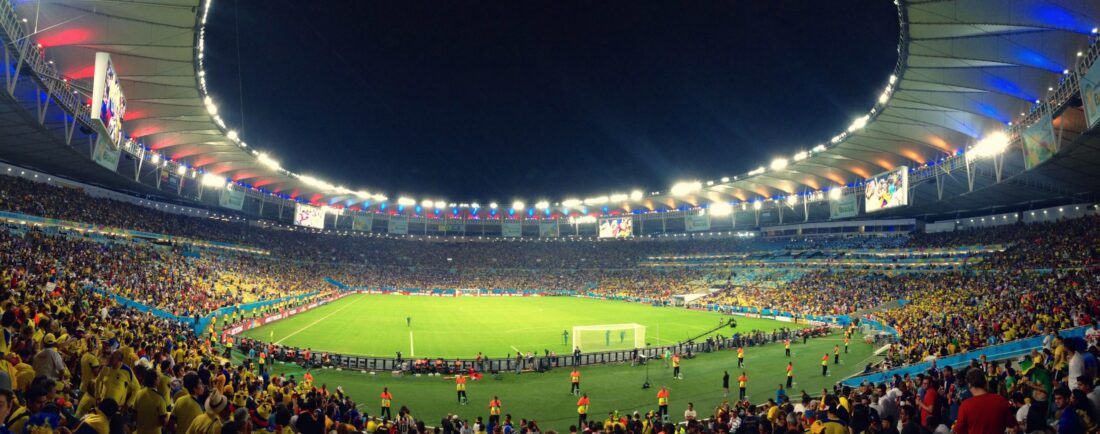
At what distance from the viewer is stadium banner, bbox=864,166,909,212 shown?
39531 mm

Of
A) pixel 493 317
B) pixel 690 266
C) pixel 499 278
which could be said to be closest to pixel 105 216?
pixel 493 317

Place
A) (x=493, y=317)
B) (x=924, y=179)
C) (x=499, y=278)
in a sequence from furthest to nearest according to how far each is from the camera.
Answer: (x=499, y=278) < (x=493, y=317) < (x=924, y=179)

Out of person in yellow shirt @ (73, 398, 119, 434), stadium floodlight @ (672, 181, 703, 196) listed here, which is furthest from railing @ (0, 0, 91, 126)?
stadium floodlight @ (672, 181, 703, 196)

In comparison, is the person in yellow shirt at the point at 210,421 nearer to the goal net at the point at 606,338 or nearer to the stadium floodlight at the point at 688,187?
the goal net at the point at 606,338

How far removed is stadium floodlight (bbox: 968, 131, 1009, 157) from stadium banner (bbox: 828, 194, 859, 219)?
14.9m

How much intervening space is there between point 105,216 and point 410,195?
6016 cm

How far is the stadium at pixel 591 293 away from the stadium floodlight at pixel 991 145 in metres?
0.23

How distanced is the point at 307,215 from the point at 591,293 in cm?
3799

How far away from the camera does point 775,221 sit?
259 feet

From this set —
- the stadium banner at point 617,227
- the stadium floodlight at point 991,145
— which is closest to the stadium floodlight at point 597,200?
the stadium banner at point 617,227

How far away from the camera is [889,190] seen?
41562 millimetres

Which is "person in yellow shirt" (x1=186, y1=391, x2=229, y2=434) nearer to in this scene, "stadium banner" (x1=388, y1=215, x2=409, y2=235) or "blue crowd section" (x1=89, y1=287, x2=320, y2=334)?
"blue crowd section" (x1=89, y1=287, x2=320, y2=334)

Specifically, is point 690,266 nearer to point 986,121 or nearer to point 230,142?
point 986,121

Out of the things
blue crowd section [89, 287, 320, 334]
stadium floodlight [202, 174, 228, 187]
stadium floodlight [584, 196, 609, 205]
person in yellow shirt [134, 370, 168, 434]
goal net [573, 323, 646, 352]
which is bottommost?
goal net [573, 323, 646, 352]
